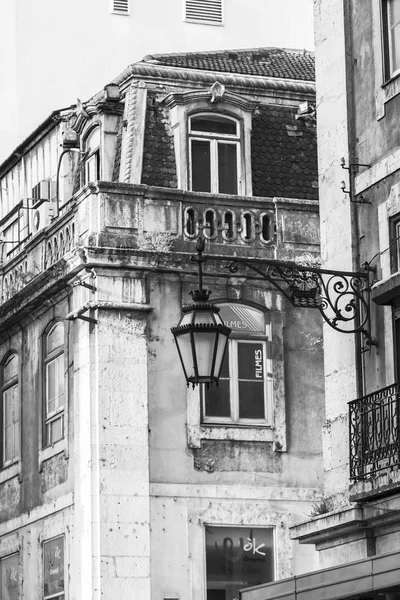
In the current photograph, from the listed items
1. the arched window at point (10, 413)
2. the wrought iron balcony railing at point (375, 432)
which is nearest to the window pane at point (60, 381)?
the arched window at point (10, 413)

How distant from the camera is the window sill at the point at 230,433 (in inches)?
1037

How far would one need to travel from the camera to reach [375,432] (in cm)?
1708

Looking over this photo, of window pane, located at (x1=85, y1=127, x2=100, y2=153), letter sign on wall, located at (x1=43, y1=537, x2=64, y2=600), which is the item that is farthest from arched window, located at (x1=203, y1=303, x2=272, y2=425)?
window pane, located at (x1=85, y1=127, x2=100, y2=153)

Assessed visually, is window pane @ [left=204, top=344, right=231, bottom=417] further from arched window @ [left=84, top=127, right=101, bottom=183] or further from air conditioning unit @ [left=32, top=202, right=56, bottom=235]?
air conditioning unit @ [left=32, top=202, right=56, bottom=235]

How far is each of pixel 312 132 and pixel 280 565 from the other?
7524 mm

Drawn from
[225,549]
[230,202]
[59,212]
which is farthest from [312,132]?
[225,549]

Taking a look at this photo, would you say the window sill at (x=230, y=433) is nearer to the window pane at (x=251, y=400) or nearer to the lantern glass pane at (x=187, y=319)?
the window pane at (x=251, y=400)

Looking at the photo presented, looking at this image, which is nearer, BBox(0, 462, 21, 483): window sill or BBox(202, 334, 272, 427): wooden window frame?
BBox(202, 334, 272, 427): wooden window frame

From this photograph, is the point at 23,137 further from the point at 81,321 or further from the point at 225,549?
the point at 225,549

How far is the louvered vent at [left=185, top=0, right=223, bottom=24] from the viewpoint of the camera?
3703cm

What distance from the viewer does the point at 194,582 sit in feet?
84.5

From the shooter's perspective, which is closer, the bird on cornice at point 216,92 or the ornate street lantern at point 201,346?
the ornate street lantern at point 201,346

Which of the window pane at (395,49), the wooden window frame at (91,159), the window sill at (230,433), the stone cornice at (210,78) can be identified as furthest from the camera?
the wooden window frame at (91,159)

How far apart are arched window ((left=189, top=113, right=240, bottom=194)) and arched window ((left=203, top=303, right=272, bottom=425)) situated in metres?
2.18
